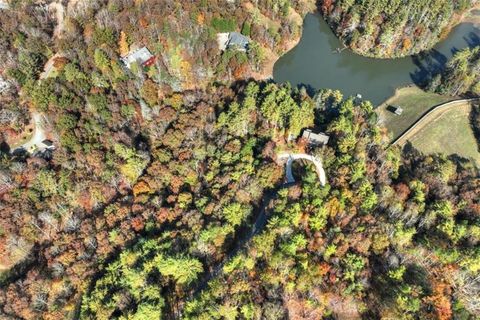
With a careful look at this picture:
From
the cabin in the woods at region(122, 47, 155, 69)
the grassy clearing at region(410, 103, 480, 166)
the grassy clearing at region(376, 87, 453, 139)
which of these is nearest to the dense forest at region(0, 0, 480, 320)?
the cabin in the woods at region(122, 47, 155, 69)

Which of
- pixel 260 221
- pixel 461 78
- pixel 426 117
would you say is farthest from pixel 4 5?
pixel 461 78

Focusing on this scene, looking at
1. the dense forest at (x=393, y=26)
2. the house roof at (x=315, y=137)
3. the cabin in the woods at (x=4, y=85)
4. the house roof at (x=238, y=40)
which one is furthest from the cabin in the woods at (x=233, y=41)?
the cabin in the woods at (x=4, y=85)

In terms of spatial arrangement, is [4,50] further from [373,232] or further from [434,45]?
[434,45]

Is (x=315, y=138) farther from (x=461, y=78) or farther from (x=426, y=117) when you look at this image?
(x=461, y=78)

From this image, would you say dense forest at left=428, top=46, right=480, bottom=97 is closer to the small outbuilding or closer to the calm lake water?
the calm lake water

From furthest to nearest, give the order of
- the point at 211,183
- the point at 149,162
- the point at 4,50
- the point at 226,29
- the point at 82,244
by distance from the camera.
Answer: the point at 226,29 → the point at 4,50 → the point at 149,162 → the point at 211,183 → the point at 82,244

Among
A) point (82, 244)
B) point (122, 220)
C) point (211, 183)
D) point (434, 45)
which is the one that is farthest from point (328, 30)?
point (82, 244)
